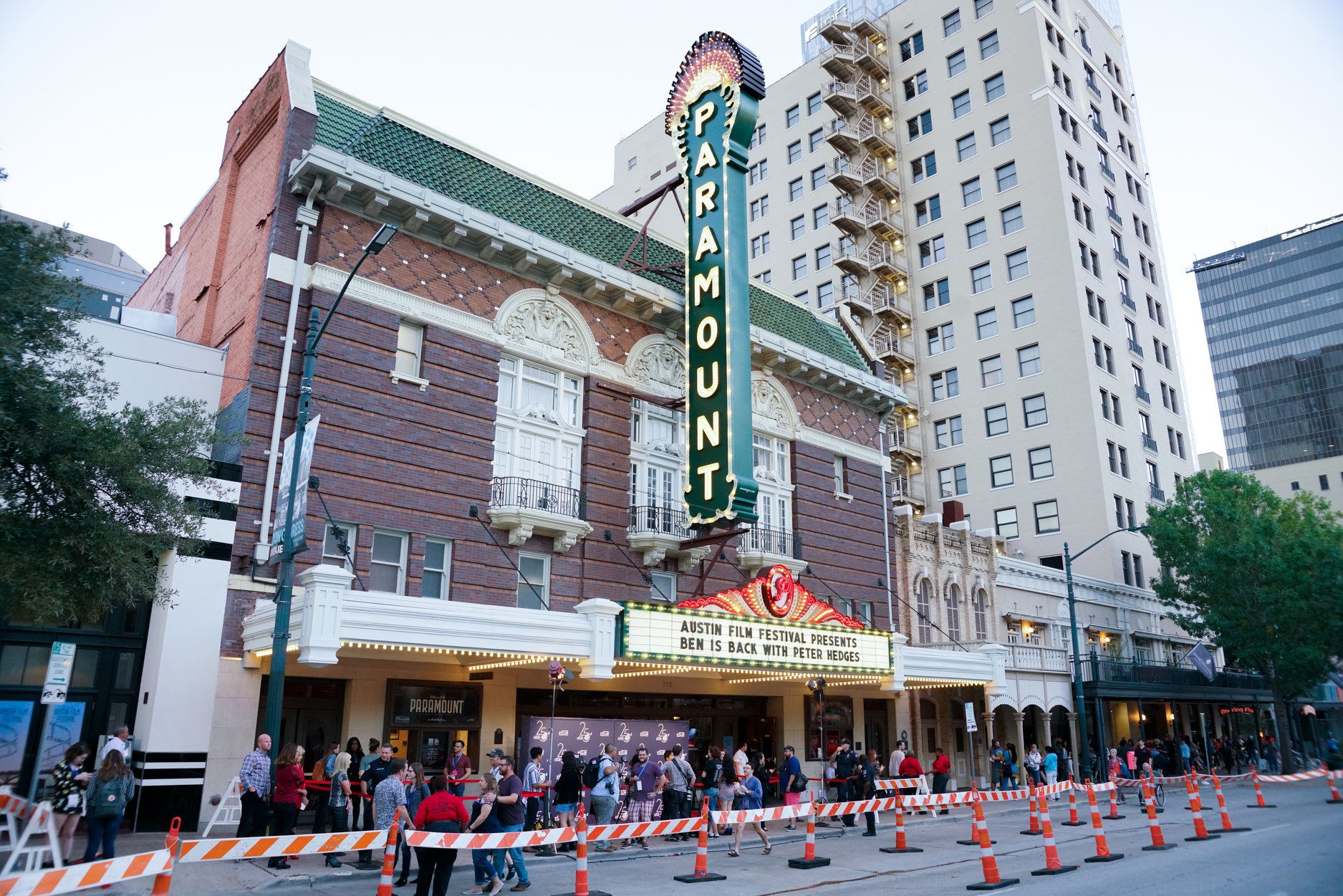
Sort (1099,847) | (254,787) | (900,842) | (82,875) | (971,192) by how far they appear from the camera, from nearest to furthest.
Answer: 1. (82,875)
2. (254,787)
3. (1099,847)
4. (900,842)
5. (971,192)

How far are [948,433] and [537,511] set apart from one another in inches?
1368

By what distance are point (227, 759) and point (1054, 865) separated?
15.0 metres

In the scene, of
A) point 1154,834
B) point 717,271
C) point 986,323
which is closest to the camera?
point 1154,834

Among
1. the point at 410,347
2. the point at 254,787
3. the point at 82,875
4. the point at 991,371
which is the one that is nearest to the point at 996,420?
the point at 991,371

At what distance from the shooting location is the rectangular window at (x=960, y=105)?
177ft

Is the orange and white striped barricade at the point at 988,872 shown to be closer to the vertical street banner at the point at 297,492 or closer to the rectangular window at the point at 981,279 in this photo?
the vertical street banner at the point at 297,492

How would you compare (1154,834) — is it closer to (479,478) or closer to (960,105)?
(479,478)

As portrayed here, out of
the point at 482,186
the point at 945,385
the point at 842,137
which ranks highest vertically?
the point at 842,137

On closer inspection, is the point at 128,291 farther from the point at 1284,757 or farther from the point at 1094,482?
the point at 1284,757

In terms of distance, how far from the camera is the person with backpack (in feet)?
41.6

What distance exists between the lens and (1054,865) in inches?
565

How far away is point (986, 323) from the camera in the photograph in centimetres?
5088

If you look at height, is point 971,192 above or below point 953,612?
above

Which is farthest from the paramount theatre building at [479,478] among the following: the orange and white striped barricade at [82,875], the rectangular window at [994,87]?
the rectangular window at [994,87]
